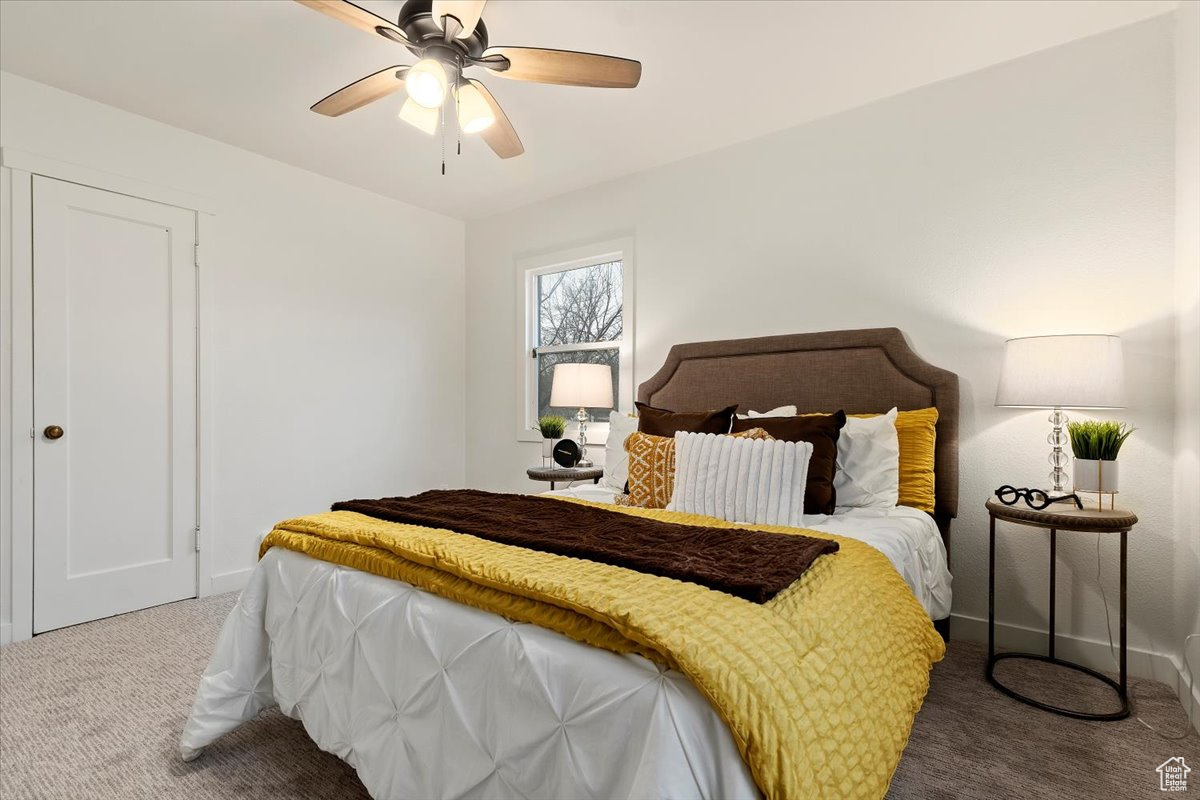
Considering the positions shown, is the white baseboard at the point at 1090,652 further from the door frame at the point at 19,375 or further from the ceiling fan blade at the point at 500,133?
the door frame at the point at 19,375

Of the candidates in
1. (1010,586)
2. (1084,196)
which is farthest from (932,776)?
(1084,196)

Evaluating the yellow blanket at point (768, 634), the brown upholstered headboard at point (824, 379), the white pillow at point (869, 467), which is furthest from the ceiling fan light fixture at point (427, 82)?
the white pillow at point (869, 467)

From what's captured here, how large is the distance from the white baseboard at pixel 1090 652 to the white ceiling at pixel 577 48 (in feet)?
7.93

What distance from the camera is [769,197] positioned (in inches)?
126

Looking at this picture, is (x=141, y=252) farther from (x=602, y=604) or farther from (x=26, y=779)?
(x=602, y=604)

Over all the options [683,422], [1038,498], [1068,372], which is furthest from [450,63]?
[1038,498]

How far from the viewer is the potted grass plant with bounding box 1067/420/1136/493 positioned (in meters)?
2.11

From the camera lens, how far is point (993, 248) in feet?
8.36

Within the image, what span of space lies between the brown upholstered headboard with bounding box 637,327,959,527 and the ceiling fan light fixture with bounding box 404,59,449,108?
1.86 meters

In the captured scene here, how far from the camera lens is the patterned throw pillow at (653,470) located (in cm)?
235

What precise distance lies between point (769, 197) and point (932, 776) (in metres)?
2.65

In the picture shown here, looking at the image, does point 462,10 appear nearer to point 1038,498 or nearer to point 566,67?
point 566,67

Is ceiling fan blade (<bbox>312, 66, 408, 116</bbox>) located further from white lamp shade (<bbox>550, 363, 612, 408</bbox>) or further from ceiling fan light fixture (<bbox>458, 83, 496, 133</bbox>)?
white lamp shade (<bbox>550, 363, 612, 408</bbox>)

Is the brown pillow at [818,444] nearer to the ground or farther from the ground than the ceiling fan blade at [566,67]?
nearer to the ground
